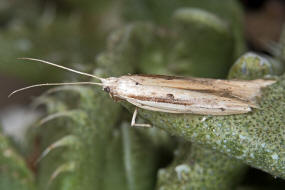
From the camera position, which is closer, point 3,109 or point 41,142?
point 41,142

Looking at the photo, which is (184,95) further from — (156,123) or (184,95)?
(156,123)

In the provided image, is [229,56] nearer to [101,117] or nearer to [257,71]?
[257,71]

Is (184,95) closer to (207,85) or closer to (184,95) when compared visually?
(184,95)

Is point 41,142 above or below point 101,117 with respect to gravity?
below

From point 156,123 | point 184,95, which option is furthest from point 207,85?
point 156,123

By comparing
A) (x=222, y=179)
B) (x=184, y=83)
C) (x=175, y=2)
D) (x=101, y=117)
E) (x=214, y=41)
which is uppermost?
(x=175, y=2)

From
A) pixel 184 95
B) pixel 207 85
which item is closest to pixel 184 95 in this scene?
pixel 184 95

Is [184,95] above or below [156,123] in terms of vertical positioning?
above

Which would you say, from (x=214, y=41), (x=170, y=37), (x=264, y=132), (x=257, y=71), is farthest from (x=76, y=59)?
(x=264, y=132)
